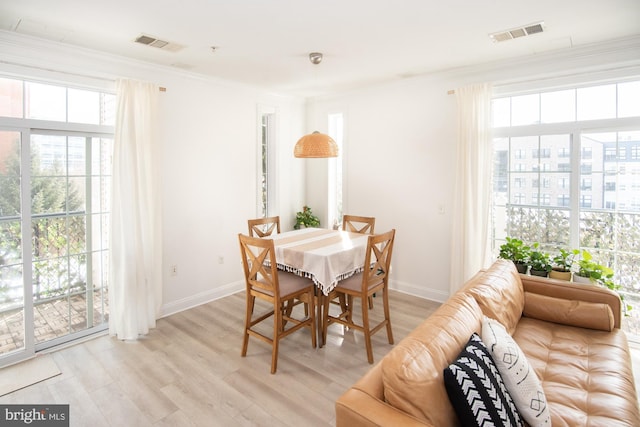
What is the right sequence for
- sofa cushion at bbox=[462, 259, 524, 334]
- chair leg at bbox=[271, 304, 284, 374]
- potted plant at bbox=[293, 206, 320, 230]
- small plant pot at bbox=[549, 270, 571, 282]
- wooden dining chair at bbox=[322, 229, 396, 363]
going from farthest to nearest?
potted plant at bbox=[293, 206, 320, 230]
small plant pot at bbox=[549, 270, 571, 282]
wooden dining chair at bbox=[322, 229, 396, 363]
chair leg at bbox=[271, 304, 284, 374]
sofa cushion at bbox=[462, 259, 524, 334]

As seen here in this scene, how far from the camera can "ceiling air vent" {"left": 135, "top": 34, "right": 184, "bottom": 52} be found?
9.60 feet

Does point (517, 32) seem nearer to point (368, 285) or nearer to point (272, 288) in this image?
point (368, 285)

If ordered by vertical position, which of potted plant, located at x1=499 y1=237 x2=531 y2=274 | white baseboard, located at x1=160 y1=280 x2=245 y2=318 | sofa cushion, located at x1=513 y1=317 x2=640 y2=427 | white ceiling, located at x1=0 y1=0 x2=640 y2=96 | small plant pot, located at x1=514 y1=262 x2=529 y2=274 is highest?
white ceiling, located at x1=0 y1=0 x2=640 y2=96

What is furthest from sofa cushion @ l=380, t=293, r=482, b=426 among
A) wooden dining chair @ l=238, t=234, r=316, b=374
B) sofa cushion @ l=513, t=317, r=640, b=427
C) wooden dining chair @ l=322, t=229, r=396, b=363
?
wooden dining chair @ l=238, t=234, r=316, b=374

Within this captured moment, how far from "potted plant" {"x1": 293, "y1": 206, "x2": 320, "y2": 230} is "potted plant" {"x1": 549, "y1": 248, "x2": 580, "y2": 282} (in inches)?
117

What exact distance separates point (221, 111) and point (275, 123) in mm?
914

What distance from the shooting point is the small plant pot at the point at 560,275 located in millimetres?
3117

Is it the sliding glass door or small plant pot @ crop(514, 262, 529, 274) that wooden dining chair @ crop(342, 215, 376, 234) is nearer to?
small plant pot @ crop(514, 262, 529, 274)

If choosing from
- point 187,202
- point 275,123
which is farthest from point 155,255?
point 275,123

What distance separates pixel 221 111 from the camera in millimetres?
4285

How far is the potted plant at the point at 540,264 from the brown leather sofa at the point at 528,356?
1.72 ft

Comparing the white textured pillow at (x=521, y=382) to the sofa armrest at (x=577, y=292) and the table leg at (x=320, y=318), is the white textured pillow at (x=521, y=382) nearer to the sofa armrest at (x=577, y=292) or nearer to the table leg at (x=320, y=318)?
the sofa armrest at (x=577, y=292)

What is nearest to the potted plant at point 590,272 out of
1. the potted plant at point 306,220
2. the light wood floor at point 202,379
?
the light wood floor at point 202,379

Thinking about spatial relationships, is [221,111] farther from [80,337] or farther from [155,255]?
[80,337]
